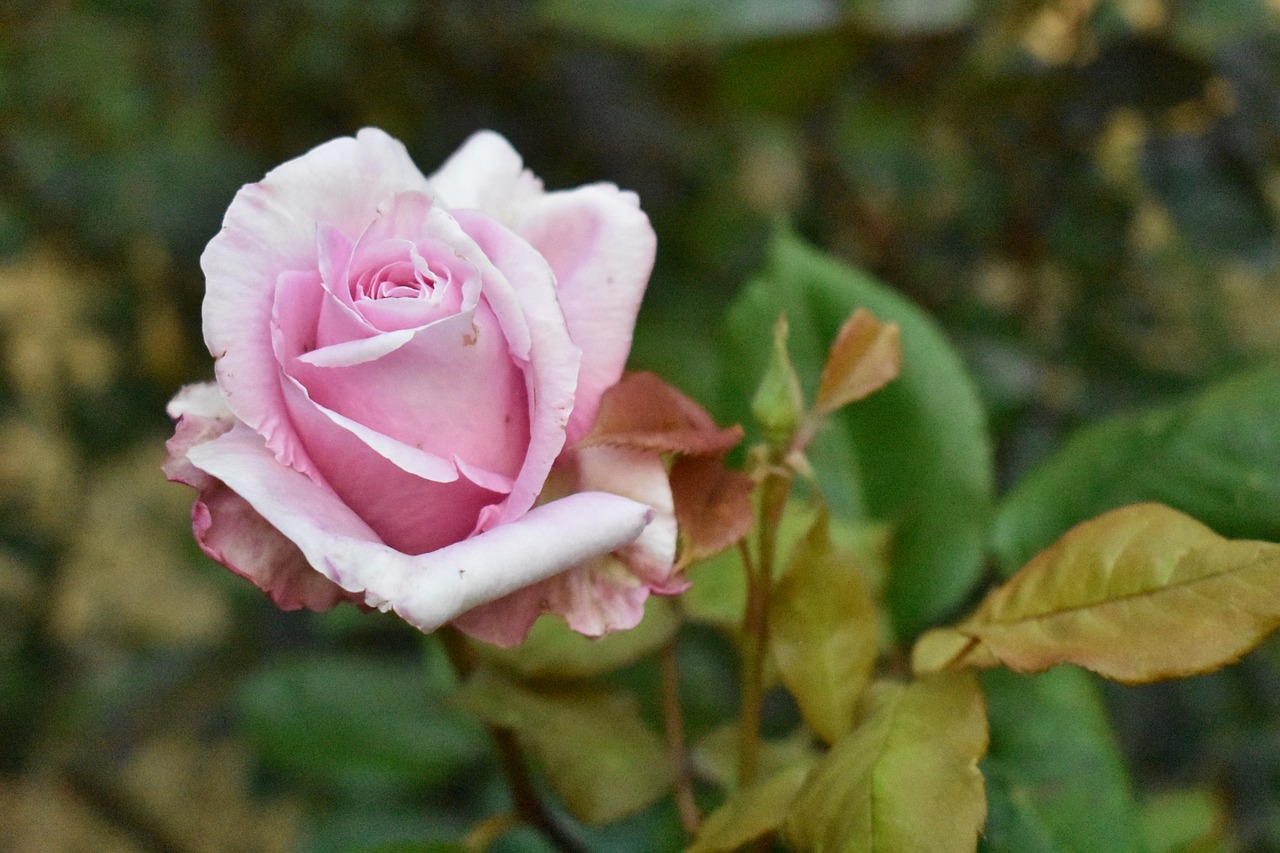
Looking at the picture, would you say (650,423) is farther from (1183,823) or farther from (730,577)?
(1183,823)

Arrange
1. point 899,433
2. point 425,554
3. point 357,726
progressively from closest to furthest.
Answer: point 425,554, point 899,433, point 357,726

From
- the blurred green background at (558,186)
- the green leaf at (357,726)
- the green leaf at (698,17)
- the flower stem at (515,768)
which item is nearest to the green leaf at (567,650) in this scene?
the flower stem at (515,768)

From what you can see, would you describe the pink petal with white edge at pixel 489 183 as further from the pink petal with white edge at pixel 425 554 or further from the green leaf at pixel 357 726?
the green leaf at pixel 357 726

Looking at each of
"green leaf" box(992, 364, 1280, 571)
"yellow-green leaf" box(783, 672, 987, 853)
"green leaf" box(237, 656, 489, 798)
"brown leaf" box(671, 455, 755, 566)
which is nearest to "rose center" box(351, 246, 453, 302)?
"brown leaf" box(671, 455, 755, 566)

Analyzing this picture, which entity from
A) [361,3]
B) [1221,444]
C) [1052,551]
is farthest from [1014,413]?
[361,3]

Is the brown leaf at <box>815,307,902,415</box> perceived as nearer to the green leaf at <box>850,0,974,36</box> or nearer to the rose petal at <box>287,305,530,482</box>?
the rose petal at <box>287,305,530,482</box>

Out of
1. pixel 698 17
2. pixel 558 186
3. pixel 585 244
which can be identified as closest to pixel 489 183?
pixel 585 244
